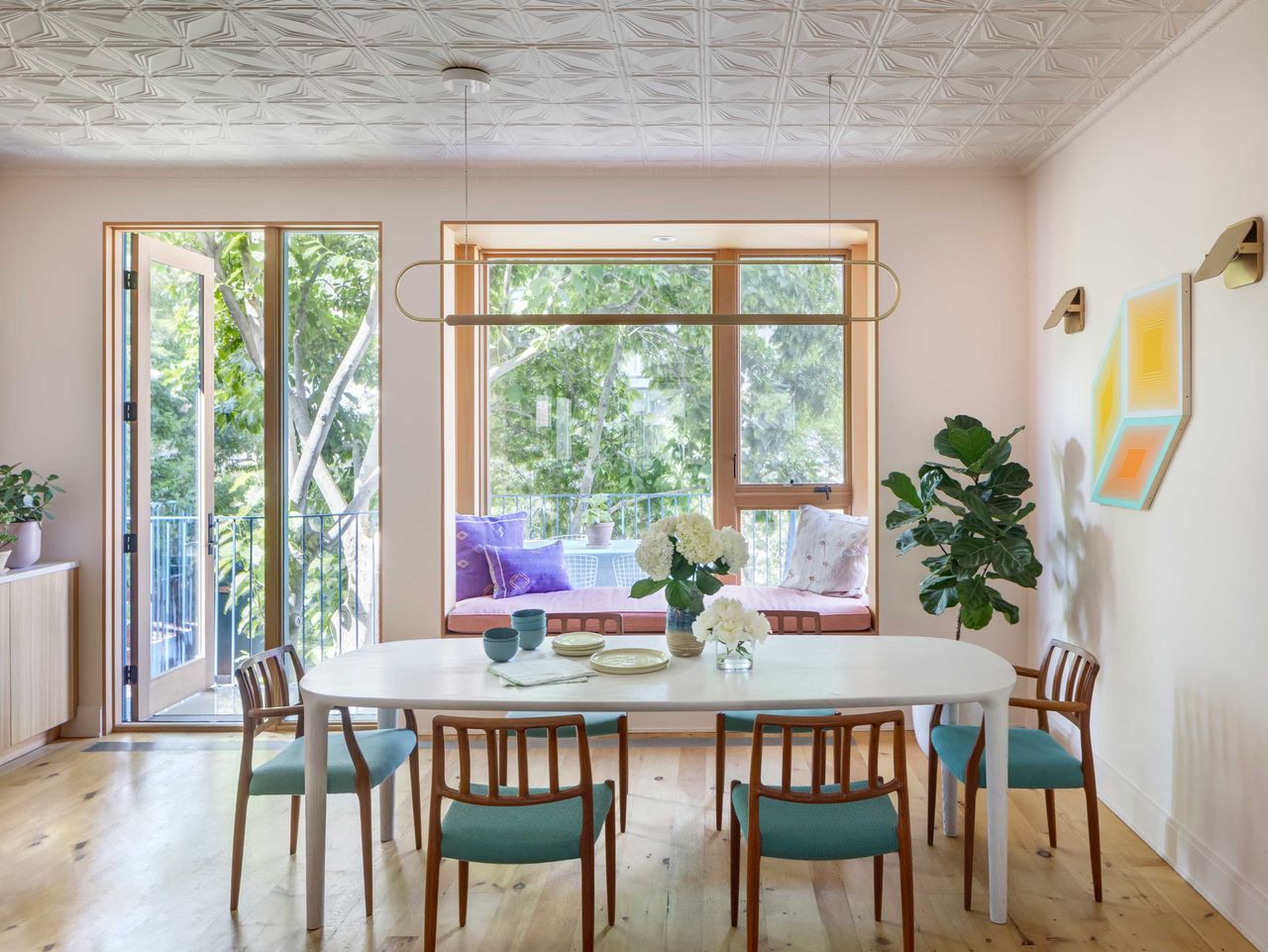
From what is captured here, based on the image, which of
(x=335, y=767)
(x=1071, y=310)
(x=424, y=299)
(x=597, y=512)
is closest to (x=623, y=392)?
(x=597, y=512)

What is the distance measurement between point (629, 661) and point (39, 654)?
2.85m

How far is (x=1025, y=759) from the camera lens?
256cm

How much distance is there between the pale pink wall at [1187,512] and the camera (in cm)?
238

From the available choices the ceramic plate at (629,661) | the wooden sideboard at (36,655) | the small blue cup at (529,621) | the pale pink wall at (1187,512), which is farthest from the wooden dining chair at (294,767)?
the pale pink wall at (1187,512)

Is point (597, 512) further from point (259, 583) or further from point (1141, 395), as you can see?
point (1141, 395)

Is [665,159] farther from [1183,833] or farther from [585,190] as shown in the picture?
[1183,833]

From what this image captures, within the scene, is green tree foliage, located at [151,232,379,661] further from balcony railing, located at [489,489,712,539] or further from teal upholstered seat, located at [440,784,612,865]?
teal upholstered seat, located at [440,784,612,865]

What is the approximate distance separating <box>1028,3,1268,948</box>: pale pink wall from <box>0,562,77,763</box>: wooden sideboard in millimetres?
4469

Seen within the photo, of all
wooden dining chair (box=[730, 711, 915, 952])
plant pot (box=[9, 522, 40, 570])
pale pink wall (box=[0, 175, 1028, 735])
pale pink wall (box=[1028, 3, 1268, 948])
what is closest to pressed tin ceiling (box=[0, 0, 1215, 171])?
pale pink wall (box=[0, 175, 1028, 735])

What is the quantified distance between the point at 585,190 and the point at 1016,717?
10.7 ft

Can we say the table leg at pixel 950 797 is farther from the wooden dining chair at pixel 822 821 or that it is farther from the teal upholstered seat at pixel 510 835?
the teal upholstered seat at pixel 510 835

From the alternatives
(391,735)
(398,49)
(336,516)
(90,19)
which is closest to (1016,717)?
(391,735)

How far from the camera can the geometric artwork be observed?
2725mm

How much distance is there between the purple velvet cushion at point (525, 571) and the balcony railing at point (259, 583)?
62cm
